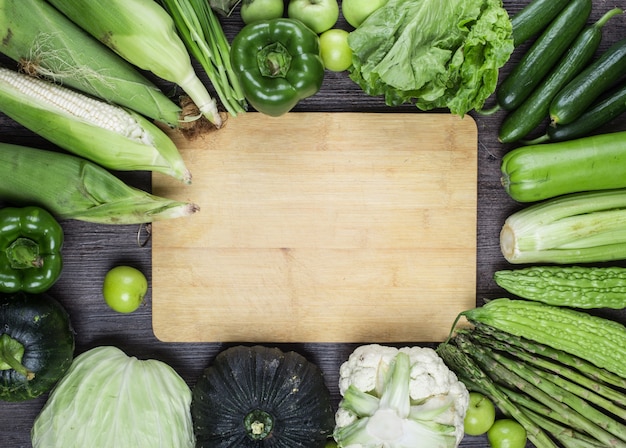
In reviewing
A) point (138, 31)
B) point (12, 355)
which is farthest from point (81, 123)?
point (12, 355)

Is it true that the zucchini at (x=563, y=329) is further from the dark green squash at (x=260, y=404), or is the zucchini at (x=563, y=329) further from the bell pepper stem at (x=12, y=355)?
the bell pepper stem at (x=12, y=355)

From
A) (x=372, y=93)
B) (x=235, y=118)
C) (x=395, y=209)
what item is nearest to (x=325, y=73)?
(x=372, y=93)

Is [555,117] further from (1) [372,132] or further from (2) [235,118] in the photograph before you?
(2) [235,118]

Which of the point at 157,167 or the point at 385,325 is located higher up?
the point at 157,167

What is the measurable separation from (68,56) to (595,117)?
156cm

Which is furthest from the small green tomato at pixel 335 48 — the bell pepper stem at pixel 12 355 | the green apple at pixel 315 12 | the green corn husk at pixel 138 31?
the bell pepper stem at pixel 12 355

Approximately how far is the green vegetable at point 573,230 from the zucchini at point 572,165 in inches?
1.8

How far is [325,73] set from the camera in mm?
1873

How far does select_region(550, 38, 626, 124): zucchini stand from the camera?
175cm

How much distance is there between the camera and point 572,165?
5.75 feet

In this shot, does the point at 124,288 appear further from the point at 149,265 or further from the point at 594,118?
the point at 594,118

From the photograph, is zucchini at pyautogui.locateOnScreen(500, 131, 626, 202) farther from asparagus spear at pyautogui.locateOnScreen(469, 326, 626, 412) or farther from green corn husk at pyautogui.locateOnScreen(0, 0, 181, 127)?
green corn husk at pyautogui.locateOnScreen(0, 0, 181, 127)

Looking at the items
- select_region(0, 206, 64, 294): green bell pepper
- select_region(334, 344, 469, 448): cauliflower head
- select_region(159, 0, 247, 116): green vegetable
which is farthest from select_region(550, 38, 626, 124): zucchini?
select_region(0, 206, 64, 294): green bell pepper

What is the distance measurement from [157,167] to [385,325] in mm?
863
